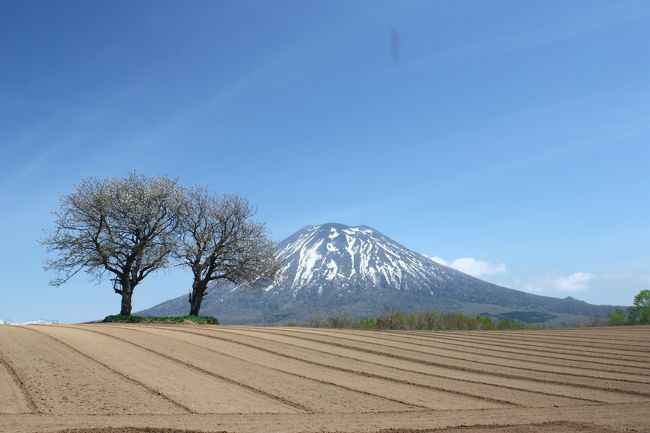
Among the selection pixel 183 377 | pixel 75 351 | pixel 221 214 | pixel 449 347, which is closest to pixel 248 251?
pixel 221 214

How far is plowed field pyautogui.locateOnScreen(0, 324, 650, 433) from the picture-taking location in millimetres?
16047

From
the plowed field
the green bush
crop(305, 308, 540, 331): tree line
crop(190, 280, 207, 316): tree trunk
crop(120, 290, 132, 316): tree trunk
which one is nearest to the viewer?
the plowed field

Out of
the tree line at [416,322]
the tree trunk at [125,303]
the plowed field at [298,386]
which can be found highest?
the tree trunk at [125,303]

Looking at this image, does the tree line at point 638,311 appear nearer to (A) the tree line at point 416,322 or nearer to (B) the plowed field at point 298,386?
(A) the tree line at point 416,322

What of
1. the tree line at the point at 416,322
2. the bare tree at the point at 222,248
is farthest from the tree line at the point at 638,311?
the bare tree at the point at 222,248

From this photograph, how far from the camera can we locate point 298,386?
71.7 feet

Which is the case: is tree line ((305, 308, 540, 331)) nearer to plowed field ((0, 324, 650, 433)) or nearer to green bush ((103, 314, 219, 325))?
green bush ((103, 314, 219, 325))

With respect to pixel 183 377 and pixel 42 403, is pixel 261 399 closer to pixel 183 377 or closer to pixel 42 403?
pixel 183 377

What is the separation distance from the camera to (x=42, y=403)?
16.1m

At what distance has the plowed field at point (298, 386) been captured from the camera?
16047mm

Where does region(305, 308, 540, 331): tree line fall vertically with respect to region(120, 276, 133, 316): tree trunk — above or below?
below

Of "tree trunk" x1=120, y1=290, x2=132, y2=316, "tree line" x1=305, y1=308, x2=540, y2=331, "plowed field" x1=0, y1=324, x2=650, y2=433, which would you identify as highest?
"tree trunk" x1=120, y1=290, x2=132, y2=316

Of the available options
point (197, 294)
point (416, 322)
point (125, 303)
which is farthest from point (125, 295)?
point (416, 322)

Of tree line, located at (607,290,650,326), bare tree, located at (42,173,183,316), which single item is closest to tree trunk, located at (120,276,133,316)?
bare tree, located at (42,173,183,316)
